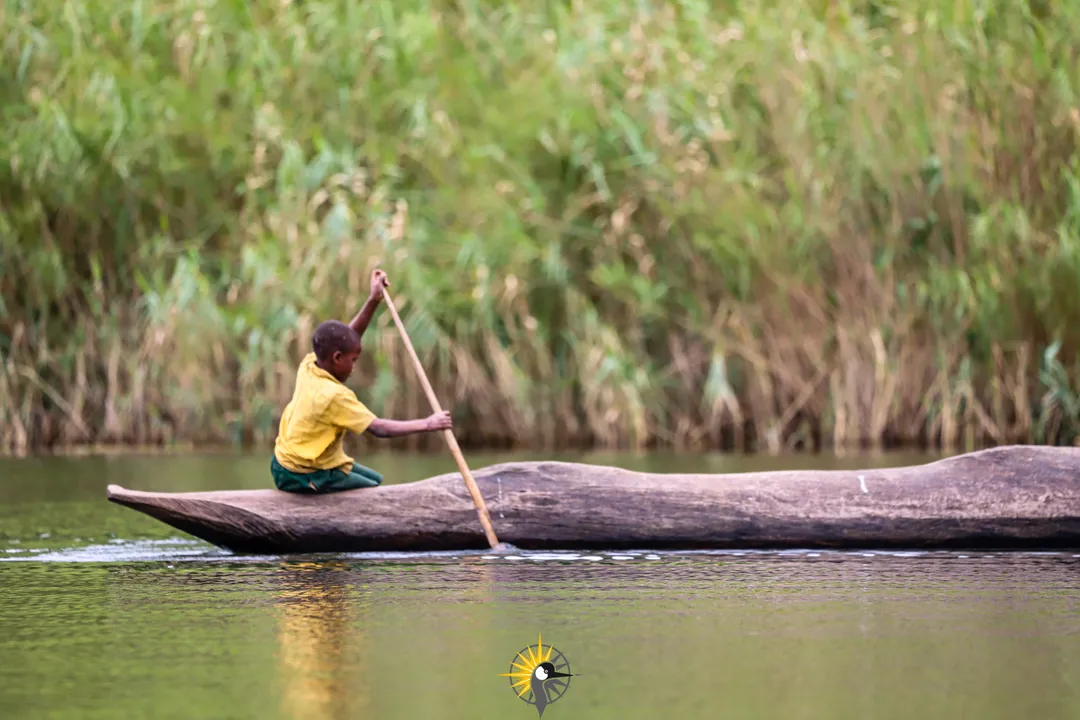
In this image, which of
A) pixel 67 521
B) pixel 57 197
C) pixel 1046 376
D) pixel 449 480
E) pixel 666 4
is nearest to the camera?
pixel 449 480

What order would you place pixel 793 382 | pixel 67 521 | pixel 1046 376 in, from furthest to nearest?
pixel 793 382 → pixel 1046 376 → pixel 67 521

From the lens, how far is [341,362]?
10336 mm

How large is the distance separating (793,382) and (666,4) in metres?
4.94

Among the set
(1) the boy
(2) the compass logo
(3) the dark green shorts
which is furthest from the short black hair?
(2) the compass logo

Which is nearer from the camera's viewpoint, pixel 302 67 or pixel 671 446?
pixel 671 446

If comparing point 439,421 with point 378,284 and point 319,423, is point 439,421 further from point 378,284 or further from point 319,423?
point 378,284

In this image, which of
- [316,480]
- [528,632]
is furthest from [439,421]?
[528,632]

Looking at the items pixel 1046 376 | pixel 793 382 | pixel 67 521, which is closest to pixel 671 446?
pixel 793 382

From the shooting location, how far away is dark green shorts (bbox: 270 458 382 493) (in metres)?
10.2

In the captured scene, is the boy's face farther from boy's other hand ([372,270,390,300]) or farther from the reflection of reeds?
the reflection of reeds

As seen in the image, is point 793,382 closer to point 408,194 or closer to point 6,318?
point 408,194

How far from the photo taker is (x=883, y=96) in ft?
59.3

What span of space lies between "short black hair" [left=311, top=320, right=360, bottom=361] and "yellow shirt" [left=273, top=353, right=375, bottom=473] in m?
0.12

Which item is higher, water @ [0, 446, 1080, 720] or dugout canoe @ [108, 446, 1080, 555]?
dugout canoe @ [108, 446, 1080, 555]
